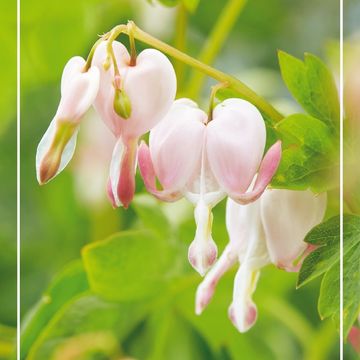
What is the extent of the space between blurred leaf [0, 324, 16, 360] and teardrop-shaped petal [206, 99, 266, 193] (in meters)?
0.35

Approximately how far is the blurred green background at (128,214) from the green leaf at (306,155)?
7cm

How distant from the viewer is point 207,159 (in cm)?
59

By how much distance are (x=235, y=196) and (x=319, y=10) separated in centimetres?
19

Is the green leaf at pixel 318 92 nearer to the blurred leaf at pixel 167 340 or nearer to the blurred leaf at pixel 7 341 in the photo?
the blurred leaf at pixel 167 340

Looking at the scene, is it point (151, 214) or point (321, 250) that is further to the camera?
point (151, 214)

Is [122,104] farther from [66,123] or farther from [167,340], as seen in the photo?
[167,340]

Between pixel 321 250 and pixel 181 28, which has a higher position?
pixel 181 28

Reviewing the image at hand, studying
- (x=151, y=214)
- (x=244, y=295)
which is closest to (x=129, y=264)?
(x=151, y=214)

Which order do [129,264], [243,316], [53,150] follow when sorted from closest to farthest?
[53,150] → [243,316] → [129,264]

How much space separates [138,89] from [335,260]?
0.19 meters

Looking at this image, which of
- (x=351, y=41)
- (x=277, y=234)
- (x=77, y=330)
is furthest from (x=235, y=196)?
(x=77, y=330)

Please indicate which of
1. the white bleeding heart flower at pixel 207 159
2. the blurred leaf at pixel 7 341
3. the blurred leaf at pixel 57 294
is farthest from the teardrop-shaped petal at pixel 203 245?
the blurred leaf at pixel 7 341

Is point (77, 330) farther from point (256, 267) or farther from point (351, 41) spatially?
point (351, 41)

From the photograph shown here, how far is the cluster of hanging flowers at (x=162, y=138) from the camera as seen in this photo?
0.58m
